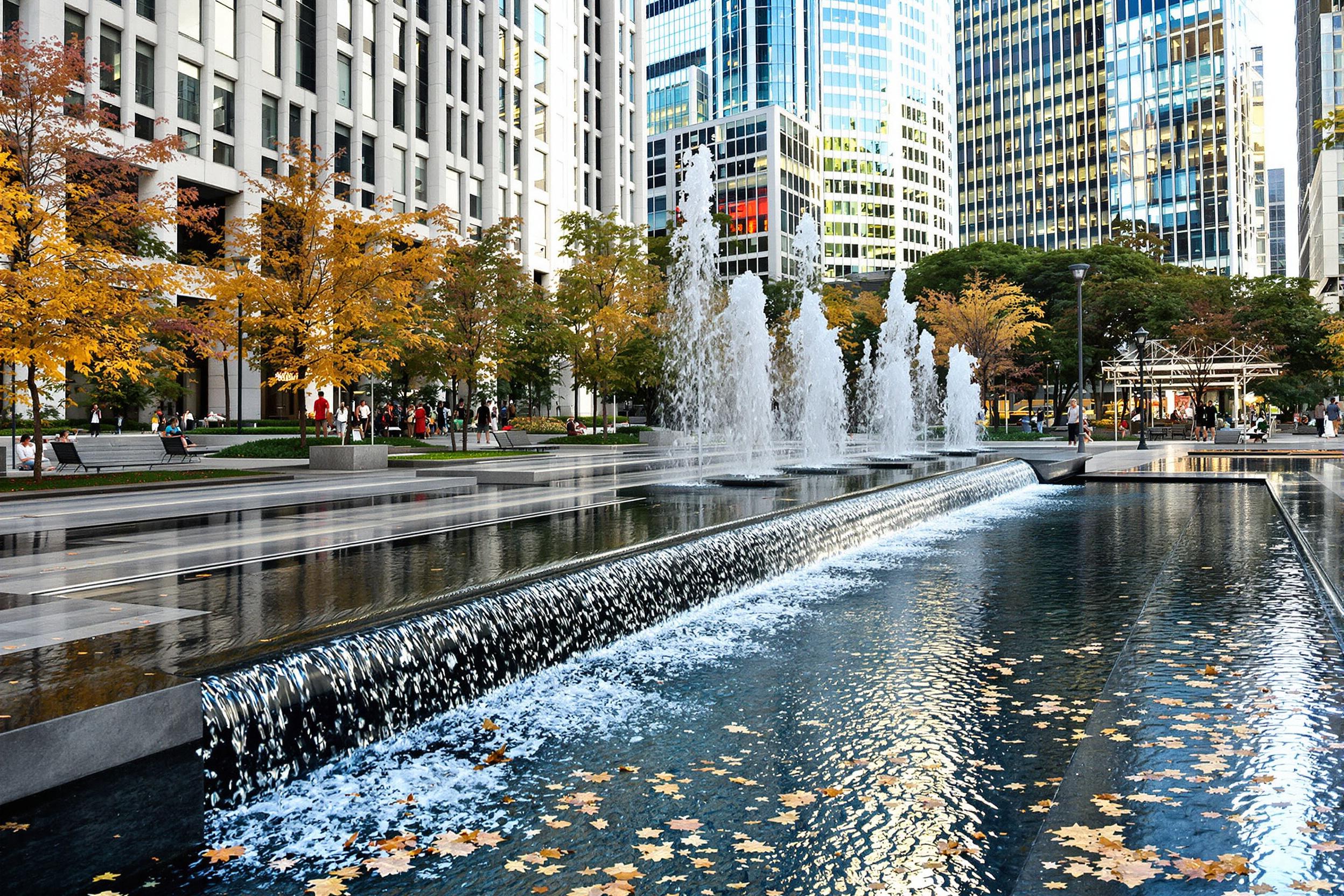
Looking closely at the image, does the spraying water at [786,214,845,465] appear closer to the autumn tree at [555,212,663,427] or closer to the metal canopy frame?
the autumn tree at [555,212,663,427]

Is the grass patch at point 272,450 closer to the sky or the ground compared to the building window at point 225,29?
closer to the ground

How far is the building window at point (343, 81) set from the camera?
1834 inches

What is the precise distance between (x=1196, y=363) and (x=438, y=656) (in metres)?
42.7

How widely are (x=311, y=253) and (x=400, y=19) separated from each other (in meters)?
32.4

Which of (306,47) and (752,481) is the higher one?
(306,47)

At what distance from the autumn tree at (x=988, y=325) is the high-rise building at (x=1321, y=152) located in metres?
37.0

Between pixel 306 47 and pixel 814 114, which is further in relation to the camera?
pixel 814 114

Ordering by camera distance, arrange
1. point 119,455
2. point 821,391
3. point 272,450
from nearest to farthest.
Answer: point 119,455 < point 272,450 < point 821,391

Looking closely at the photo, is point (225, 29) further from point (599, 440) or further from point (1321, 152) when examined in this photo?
point (1321, 152)

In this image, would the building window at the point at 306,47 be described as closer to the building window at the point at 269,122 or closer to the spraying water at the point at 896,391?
the building window at the point at 269,122

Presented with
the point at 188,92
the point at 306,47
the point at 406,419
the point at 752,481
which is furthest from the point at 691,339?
the point at 752,481

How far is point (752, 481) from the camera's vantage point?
15.2m

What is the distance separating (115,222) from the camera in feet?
64.6

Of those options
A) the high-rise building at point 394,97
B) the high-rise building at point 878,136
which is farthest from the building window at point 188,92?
the high-rise building at point 878,136
